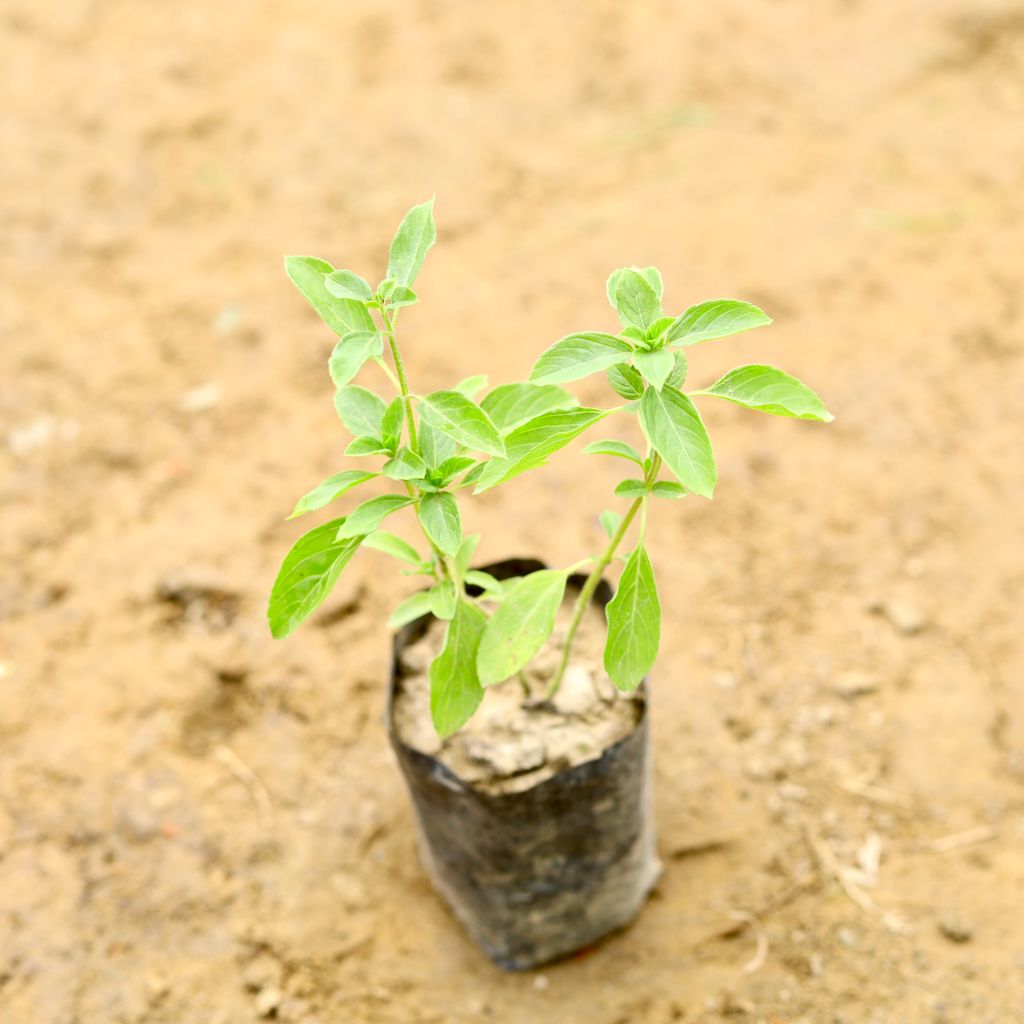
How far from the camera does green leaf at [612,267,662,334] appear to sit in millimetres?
1636

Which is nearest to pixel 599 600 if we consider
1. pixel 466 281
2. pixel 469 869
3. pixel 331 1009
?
pixel 469 869

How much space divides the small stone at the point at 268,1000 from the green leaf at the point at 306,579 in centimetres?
103

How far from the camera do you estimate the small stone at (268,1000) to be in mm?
2334

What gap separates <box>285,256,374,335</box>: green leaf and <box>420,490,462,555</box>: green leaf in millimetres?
283

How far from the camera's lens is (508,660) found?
70.7 inches

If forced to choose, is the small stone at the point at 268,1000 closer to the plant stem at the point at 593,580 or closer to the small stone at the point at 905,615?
the plant stem at the point at 593,580

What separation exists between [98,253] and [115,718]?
6.49 ft

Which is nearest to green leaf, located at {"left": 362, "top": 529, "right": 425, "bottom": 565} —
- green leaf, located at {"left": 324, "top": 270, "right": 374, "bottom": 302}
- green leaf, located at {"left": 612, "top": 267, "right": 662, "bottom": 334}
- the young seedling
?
the young seedling

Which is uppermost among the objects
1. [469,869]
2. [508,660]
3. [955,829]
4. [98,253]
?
[508,660]

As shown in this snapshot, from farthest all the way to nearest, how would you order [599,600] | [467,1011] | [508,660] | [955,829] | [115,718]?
1. [115,718]
2. [955,829]
3. [467,1011]
4. [599,600]
5. [508,660]

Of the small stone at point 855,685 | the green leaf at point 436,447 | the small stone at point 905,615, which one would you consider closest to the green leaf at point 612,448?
the green leaf at point 436,447

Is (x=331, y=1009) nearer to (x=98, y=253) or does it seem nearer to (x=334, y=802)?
(x=334, y=802)

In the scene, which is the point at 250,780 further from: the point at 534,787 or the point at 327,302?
the point at 327,302

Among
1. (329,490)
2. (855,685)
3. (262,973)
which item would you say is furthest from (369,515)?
(855,685)
